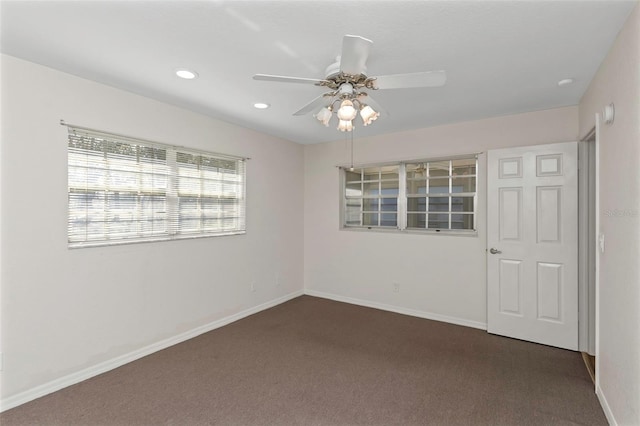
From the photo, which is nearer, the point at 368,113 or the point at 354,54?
the point at 354,54

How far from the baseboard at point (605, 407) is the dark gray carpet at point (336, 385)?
0.04 meters

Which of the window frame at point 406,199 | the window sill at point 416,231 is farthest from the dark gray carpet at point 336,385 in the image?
the window frame at point 406,199

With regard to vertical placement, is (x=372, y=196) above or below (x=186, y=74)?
below

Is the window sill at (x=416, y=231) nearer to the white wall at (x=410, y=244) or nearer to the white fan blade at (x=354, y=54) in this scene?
A: the white wall at (x=410, y=244)

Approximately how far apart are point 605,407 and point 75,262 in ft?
13.6

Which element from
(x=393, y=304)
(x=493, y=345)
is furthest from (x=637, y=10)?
(x=393, y=304)

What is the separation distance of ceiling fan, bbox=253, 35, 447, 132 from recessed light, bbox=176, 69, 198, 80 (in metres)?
0.92

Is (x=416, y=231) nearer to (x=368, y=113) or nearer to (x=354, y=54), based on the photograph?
(x=368, y=113)

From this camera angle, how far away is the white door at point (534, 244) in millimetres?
3117

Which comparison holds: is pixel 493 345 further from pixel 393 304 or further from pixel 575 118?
pixel 575 118

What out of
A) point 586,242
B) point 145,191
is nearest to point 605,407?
point 586,242

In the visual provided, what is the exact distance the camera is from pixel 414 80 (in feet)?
5.97

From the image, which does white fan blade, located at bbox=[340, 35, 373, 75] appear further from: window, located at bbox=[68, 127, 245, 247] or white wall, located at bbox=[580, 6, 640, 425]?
window, located at bbox=[68, 127, 245, 247]

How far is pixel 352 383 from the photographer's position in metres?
2.50
